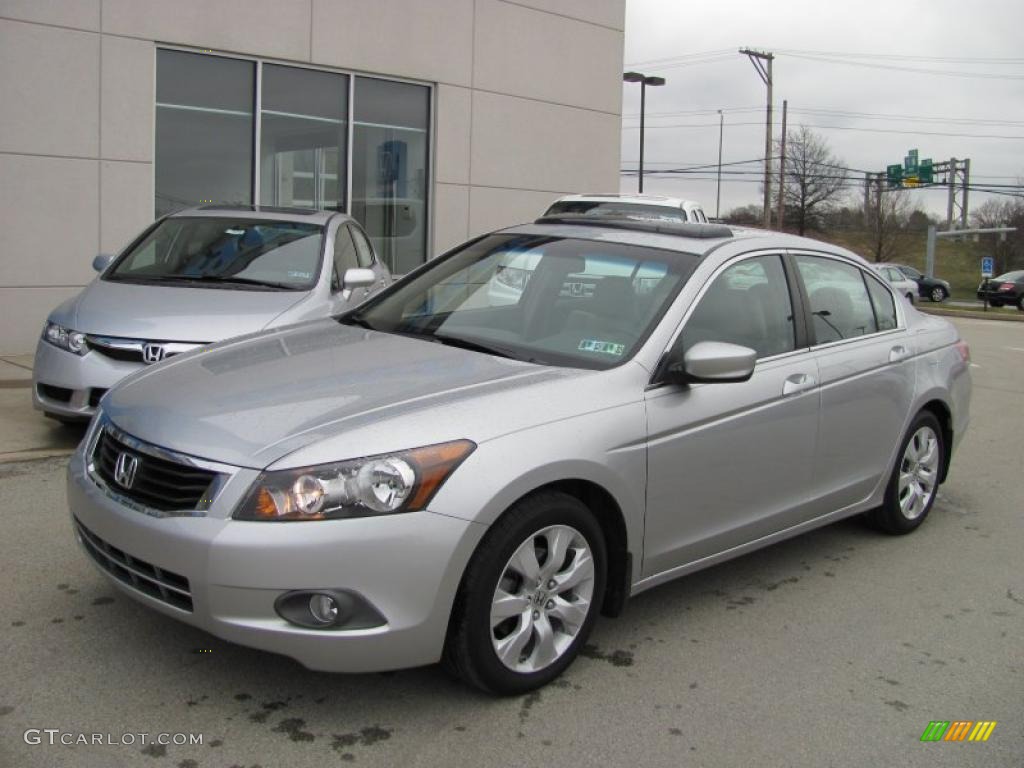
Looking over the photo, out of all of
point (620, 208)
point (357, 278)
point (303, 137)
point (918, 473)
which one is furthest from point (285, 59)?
point (918, 473)

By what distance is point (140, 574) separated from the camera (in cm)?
332

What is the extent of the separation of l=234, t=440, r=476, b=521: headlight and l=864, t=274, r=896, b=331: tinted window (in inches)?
123

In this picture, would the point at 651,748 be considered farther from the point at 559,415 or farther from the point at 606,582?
the point at 559,415

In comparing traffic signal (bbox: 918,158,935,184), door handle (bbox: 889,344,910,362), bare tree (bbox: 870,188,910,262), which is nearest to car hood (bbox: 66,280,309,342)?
door handle (bbox: 889,344,910,362)

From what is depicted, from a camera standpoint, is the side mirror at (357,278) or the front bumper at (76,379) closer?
the front bumper at (76,379)

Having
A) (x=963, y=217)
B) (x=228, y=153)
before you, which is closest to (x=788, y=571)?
(x=228, y=153)

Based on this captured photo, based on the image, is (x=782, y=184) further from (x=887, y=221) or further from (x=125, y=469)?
(x=125, y=469)

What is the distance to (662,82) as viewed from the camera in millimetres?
35250

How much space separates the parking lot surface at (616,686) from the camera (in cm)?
319

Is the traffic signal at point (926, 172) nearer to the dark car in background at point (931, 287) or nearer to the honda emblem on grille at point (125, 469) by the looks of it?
the dark car in background at point (931, 287)

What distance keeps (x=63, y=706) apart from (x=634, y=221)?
3097 mm

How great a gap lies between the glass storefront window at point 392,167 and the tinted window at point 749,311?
9.78m

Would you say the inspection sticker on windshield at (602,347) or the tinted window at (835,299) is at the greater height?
the tinted window at (835,299)

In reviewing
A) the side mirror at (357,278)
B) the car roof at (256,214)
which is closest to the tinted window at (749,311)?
the side mirror at (357,278)
